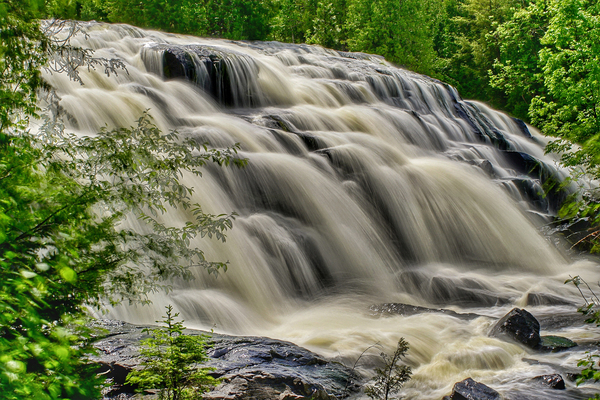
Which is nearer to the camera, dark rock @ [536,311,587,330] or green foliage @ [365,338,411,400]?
green foliage @ [365,338,411,400]

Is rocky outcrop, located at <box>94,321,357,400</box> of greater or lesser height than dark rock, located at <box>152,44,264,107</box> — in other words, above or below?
below

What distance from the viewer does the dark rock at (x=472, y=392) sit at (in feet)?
13.2

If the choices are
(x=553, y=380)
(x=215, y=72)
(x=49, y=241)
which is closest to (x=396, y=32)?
(x=215, y=72)

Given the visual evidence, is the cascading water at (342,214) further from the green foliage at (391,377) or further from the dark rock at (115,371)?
the dark rock at (115,371)

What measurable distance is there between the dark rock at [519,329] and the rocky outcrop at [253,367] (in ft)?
7.96

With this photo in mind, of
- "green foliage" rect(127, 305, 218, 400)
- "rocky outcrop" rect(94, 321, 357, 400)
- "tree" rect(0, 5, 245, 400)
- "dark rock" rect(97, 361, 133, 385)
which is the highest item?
"tree" rect(0, 5, 245, 400)

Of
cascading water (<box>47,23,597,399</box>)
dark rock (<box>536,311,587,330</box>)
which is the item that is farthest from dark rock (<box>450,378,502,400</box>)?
dark rock (<box>536,311,587,330</box>)

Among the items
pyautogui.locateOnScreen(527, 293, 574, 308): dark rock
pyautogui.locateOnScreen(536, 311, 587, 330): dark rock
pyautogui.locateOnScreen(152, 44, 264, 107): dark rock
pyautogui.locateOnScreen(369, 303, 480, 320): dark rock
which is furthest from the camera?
pyautogui.locateOnScreen(152, 44, 264, 107): dark rock

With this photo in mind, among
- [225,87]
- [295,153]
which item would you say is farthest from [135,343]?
[225,87]

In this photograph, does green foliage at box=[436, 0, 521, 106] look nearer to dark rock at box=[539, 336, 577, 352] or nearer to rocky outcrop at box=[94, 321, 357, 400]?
dark rock at box=[539, 336, 577, 352]

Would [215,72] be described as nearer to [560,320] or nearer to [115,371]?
[560,320]

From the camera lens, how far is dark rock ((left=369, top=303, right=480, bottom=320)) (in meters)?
6.59

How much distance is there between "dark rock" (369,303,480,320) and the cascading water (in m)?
0.16

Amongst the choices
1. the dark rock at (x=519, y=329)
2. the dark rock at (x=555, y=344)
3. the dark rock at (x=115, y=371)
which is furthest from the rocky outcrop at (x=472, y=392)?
the dark rock at (x=115, y=371)
